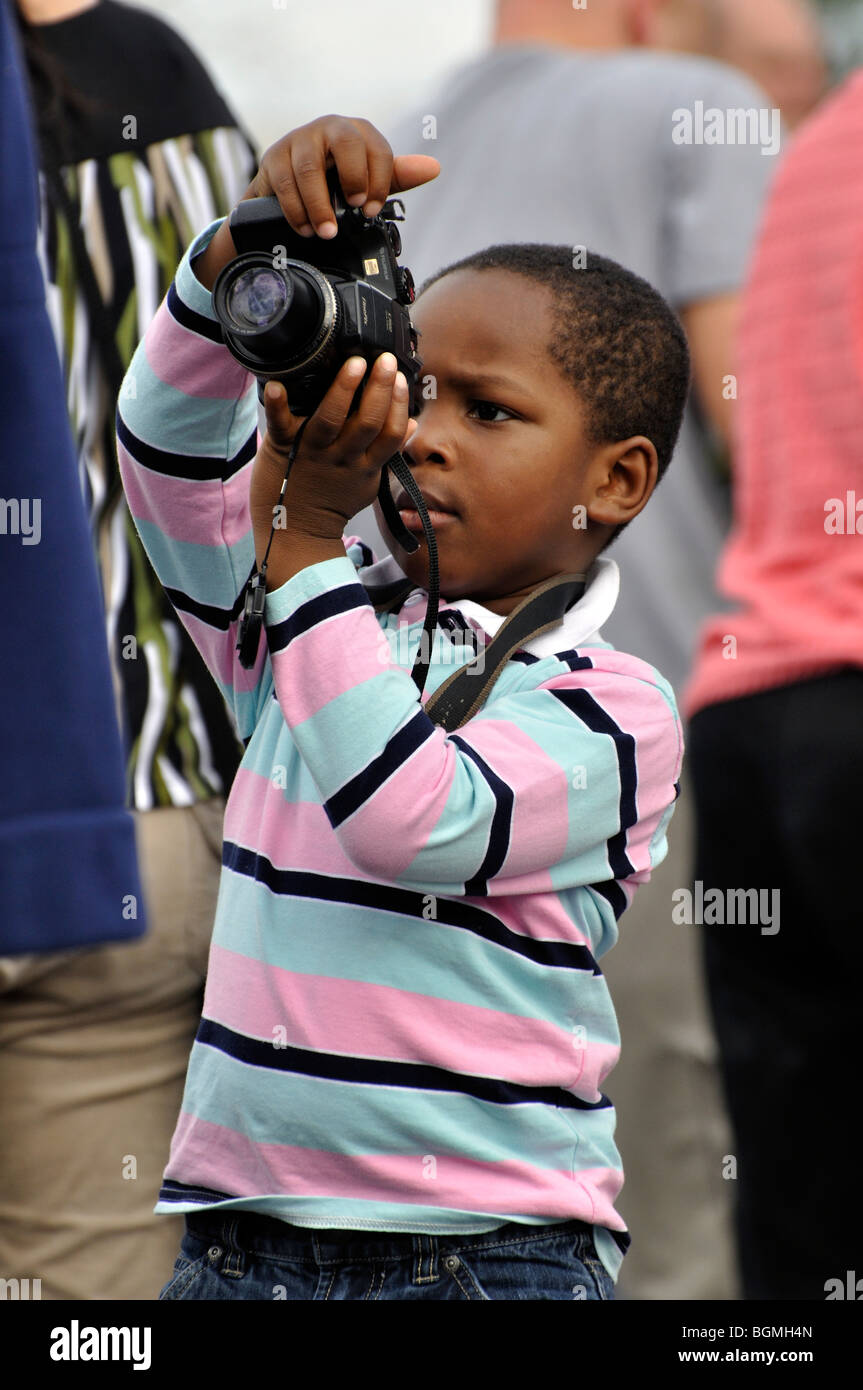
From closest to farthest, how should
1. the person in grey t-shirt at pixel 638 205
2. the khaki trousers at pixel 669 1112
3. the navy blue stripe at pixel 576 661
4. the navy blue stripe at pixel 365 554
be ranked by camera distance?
1. the navy blue stripe at pixel 576 661
2. the navy blue stripe at pixel 365 554
3. the person in grey t-shirt at pixel 638 205
4. the khaki trousers at pixel 669 1112

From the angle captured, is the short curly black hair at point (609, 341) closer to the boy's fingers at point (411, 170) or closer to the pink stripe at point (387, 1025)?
the boy's fingers at point (411, 170)

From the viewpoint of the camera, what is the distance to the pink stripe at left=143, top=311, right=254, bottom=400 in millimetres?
1210

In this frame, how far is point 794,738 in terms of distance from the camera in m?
1.48

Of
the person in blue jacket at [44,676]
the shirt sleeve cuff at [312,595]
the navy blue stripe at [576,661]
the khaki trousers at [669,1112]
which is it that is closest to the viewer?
the person in blue jacket at [44,676]

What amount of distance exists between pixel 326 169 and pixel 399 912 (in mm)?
511

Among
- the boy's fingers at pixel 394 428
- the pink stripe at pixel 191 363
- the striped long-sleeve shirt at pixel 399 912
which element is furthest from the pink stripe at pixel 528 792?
the pink stripe at pixel 191 363

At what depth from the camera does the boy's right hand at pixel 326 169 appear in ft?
3.60

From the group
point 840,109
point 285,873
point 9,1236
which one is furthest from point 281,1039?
point 840,109

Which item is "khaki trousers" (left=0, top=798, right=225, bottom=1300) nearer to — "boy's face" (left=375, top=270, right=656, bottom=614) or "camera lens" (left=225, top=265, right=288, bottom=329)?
"boy's face" (left=375, top=270, right=656, bottom=614)

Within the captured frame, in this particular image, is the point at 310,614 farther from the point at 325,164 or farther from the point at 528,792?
the point at 325,164

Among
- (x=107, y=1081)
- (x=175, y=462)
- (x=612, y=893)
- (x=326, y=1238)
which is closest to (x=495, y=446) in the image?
(x=175, y=462)

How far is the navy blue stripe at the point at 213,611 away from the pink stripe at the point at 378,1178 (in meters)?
0.38
